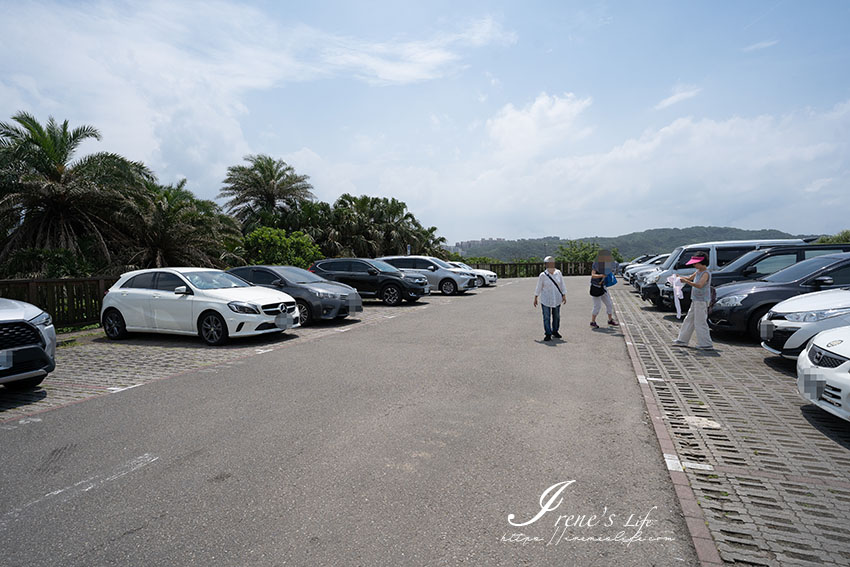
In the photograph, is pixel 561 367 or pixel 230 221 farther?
pixel 230 221

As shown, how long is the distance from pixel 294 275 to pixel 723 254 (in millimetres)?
11785

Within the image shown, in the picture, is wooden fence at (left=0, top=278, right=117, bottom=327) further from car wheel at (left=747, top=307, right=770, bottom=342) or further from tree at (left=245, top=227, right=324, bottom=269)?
car wheel at (left=747, top=307, right=770, bottom=342)

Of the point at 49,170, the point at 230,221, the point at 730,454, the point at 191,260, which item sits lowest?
the point at 730,454

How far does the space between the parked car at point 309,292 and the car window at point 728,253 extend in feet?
33.0

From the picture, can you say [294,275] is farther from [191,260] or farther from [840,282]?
[840,282]

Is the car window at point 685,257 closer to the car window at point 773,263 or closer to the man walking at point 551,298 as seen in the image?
the car window at point 773,263

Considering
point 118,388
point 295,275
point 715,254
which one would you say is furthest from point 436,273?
point 118,388

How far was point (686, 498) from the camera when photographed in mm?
3492

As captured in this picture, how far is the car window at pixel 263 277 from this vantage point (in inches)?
518

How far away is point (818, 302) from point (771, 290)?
189cm

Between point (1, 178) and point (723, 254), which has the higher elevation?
point (1, 178)

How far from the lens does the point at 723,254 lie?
47.4 feet

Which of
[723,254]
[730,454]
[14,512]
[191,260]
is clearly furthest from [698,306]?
[191,260]

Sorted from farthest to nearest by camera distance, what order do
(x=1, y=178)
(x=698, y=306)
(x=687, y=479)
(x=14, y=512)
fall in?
(x=1, y=178) → (x=698, y=306) → (x=687, y=479) → (x=14, y=512)
